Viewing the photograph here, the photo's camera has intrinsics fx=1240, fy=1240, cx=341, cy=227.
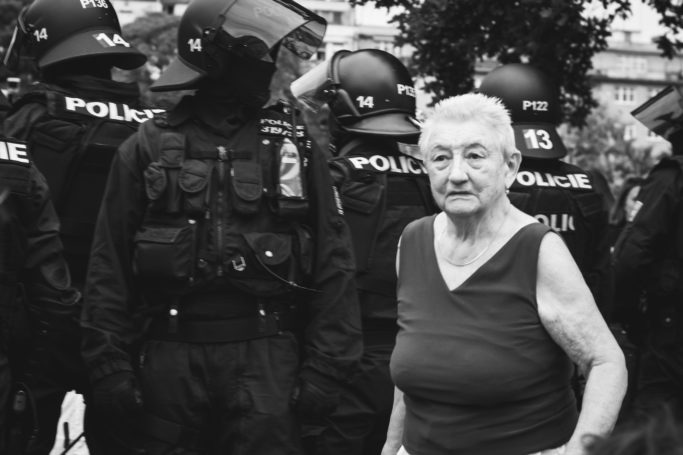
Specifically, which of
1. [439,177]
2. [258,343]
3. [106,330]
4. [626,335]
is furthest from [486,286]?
[626,335]

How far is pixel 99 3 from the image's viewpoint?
656cm

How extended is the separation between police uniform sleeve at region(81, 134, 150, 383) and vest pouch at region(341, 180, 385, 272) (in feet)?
5.03

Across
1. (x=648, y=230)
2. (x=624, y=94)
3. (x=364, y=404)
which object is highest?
(x=648, y=230)

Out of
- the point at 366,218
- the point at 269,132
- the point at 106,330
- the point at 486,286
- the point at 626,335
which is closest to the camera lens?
the point at 486,286

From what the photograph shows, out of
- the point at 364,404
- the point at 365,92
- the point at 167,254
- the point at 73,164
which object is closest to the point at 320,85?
the point at 365,92

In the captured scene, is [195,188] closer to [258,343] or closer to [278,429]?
[258,343]

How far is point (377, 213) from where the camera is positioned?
238 inches

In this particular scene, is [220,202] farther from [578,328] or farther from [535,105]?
[535,105]

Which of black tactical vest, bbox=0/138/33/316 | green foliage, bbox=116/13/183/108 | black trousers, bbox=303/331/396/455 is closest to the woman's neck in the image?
black tactical vest, bbox=0/138/33/316

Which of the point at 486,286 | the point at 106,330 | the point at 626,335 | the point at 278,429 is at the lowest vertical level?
the point at 626,335

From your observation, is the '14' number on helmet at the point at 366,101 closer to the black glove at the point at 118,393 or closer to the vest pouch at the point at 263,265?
the vest pouch at the point at 263,265

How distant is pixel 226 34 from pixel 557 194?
8.30 ft

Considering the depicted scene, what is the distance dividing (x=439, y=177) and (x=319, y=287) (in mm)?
1092

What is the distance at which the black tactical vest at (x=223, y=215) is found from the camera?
180 inches
